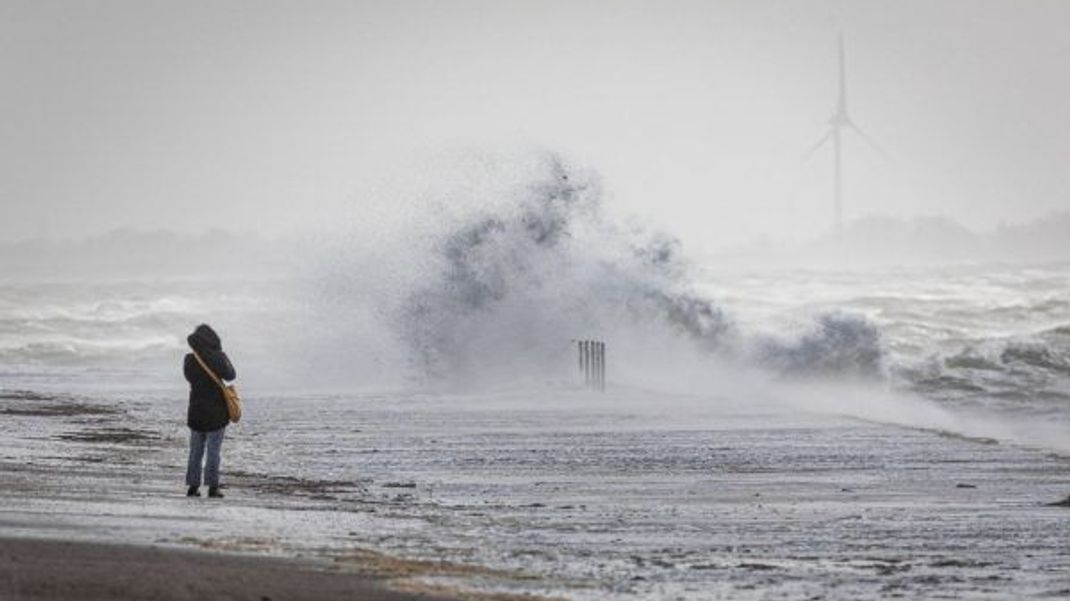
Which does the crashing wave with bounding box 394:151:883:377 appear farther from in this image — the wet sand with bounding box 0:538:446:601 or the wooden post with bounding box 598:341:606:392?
the wet sand with bounding box 0:538:446:601

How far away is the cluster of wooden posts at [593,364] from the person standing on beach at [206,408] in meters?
21.0

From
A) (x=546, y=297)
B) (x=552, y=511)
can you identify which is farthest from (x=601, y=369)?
(x=552, y=511)

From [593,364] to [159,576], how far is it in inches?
1238

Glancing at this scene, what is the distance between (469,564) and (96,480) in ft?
20.8

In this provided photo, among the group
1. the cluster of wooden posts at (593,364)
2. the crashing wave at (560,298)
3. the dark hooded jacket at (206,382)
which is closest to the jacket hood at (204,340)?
the dark hooded jacket at (206,382)

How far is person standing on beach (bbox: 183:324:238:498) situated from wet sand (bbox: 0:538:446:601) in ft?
15.5

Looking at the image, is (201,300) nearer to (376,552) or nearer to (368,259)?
Result: (368,259)

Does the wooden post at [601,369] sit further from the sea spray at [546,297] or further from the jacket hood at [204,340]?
the jacket hood at [204,340]

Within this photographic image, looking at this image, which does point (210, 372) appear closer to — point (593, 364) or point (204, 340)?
point (204, 340)

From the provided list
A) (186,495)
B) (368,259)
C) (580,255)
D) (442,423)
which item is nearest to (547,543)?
(186,495)

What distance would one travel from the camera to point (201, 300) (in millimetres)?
109812

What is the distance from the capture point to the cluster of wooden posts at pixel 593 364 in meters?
41.9

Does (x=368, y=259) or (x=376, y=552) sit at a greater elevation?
(x=368, y=259)

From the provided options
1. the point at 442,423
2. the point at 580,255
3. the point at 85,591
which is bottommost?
the point at 85,591
